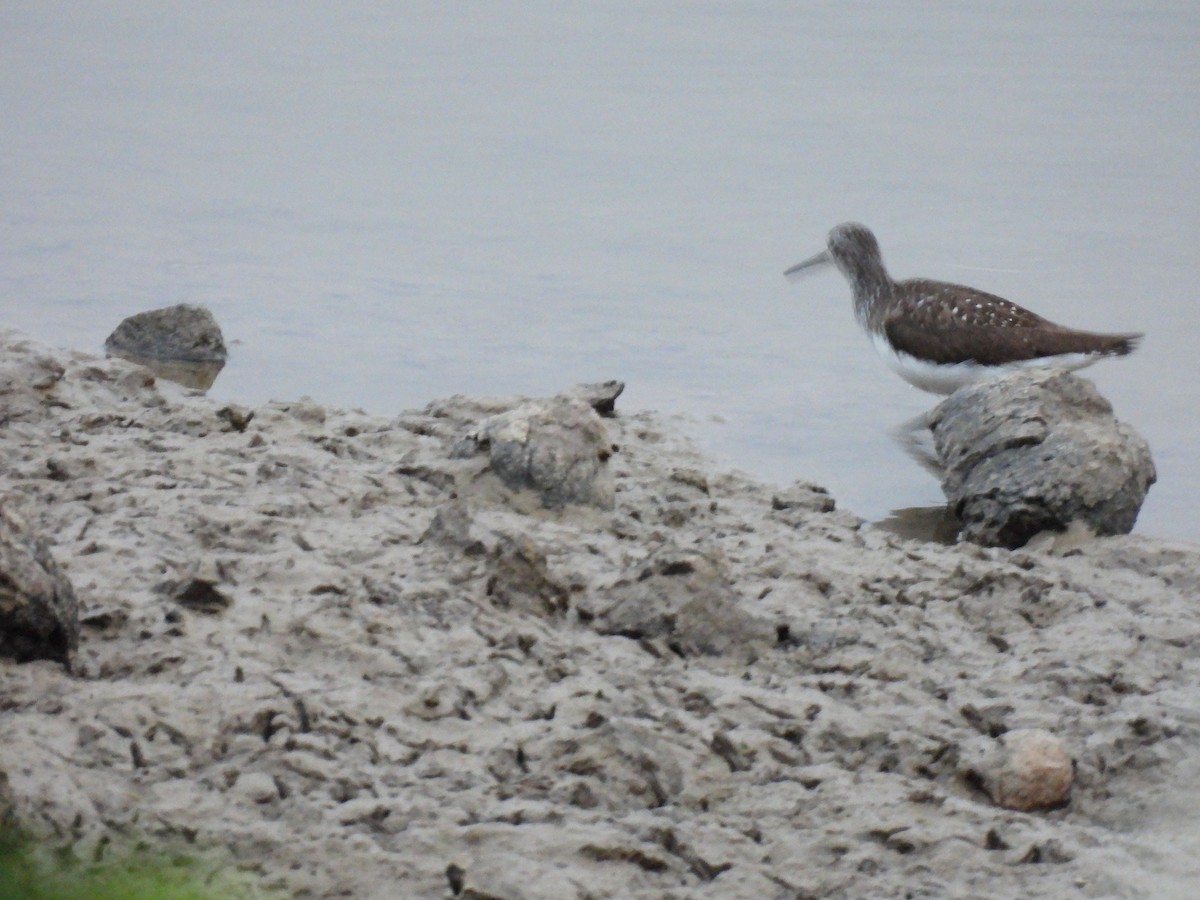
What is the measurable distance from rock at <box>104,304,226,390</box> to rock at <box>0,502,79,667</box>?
150 inches

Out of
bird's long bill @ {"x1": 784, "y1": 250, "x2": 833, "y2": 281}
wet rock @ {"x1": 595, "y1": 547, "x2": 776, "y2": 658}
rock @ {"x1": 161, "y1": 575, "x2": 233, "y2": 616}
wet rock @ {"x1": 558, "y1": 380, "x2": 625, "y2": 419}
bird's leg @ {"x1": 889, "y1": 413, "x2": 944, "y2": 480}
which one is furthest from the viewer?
bird's long bill @ {"x1": 784, "y1": 250, "x2": 833, "y2": 281}

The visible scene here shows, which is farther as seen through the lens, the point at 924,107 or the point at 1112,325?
the point at 924,107

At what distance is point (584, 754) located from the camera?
3297mm

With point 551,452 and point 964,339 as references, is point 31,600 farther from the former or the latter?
point 964,339

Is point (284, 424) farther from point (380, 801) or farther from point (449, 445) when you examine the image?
point (380, 801)

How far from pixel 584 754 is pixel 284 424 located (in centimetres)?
280

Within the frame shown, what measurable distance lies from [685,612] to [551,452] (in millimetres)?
1100

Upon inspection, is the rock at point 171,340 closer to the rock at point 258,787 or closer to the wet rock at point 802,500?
the wet rock at point 802,500

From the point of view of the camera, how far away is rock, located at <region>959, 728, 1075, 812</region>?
3406 mm

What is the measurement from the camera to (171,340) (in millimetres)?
7133

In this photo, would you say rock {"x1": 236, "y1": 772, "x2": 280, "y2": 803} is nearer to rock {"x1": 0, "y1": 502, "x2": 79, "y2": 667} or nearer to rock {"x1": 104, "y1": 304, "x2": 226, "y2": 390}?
rock {"x1": 0, "y1": 502, "x2": 79, "y2": 667}

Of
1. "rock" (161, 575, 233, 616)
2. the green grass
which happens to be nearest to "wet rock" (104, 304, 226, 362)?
"rock" (161, 575, 233, 616)

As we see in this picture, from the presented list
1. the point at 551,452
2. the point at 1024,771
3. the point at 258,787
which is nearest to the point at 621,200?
the point at 551,452

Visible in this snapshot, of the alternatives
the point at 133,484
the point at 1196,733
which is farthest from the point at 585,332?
the point at 1196,733
